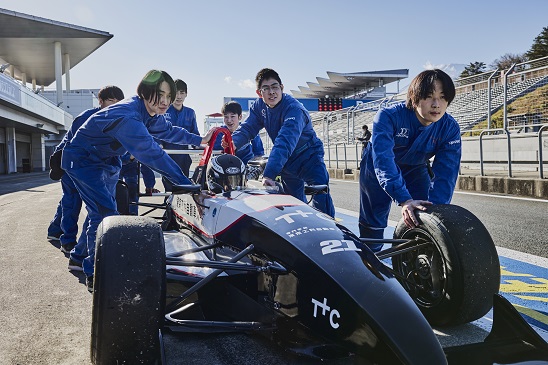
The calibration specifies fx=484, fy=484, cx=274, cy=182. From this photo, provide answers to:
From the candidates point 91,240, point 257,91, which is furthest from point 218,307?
point 257,91

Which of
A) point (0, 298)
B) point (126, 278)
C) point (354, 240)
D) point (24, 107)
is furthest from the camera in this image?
point (24, 107)

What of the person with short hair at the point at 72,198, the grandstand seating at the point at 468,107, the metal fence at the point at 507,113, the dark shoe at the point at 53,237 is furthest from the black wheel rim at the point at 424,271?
the grandstand seating at the point at 468,107

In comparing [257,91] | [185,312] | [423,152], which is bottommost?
[185,312]

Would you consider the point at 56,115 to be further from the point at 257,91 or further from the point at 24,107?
the point at 257,91

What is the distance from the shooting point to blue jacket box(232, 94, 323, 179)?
4.03 metres

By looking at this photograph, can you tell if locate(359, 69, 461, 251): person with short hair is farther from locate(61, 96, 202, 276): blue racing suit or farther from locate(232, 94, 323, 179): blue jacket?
locate(61, 96, 202, 276): blue racing suit

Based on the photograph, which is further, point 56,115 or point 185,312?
point 56,115

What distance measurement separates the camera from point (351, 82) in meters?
54.6

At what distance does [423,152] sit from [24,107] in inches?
1310

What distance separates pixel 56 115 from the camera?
42.4 meters

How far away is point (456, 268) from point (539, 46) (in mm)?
54539

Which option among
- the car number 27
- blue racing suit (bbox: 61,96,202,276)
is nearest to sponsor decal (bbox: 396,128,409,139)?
the car number 27

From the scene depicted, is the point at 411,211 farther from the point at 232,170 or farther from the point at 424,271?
the point at 232,170

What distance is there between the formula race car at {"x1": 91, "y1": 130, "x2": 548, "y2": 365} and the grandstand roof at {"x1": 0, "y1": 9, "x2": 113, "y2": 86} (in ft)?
144
